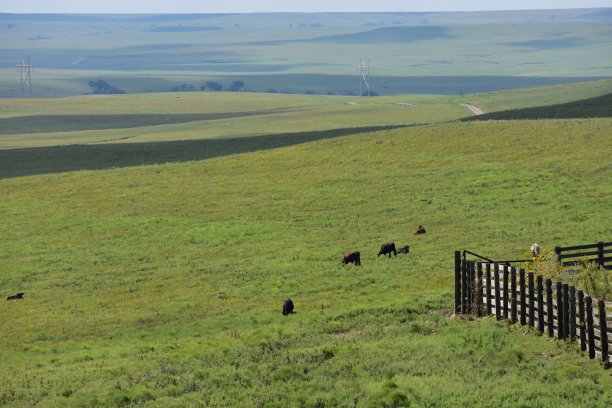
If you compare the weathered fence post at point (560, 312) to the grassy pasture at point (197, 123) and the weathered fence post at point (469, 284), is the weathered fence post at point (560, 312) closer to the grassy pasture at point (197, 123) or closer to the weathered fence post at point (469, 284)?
the weathered fence post at point (469, 284)

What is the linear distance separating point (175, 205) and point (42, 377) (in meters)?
38.5

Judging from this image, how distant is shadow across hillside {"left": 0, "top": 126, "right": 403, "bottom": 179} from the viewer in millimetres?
91125

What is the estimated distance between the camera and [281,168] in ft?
244

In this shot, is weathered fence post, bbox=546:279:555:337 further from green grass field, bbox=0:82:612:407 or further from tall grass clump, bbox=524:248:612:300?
tall grass clump, bbox=524:248:612:300

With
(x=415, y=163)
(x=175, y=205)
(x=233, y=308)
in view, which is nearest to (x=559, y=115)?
(x=415, y=163)

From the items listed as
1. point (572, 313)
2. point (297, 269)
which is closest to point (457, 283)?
point (572, 313)

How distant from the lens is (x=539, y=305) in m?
21.0

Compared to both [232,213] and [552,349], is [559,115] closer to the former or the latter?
[232,213]

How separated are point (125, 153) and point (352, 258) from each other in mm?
65157

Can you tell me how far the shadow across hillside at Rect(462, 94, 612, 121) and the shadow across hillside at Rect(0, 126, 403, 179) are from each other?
1586 centimetres

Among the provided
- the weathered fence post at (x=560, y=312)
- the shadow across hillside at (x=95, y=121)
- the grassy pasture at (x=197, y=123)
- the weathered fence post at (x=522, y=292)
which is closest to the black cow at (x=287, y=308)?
the weathered fence post at (x=522, y=292)

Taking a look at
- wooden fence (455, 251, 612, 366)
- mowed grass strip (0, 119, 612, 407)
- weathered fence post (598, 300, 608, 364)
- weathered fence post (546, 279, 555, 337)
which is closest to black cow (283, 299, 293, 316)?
mowed grass strip (0, 119, 612, 407)

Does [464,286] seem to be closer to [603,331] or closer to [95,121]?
[603,331]

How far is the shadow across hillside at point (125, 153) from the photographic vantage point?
91.1 m
